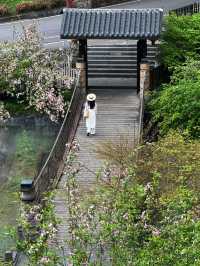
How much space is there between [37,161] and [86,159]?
3.29 metres

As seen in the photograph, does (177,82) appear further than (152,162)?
Yes

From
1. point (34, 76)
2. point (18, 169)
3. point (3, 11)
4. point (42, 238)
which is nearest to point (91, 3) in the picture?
point (3, 11)

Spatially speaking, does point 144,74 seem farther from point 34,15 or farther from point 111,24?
point 34,15

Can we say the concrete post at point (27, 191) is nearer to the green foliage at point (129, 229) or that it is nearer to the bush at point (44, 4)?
the green foliage at point (129, 229)

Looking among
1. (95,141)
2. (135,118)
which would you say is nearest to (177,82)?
(135,118)

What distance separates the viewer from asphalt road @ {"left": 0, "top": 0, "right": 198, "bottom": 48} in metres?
37.6

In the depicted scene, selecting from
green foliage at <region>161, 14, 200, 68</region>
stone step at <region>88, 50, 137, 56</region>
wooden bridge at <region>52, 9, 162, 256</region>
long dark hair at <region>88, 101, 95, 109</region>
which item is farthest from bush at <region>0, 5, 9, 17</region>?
long dark hair at <region>88, 101, 95, 109</region>

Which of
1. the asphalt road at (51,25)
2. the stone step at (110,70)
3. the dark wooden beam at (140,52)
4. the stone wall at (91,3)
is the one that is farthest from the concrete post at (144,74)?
the stone wall at (91,3)

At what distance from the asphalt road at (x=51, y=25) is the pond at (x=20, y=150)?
5.94 metres

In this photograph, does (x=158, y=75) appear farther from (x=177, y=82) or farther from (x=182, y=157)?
(x=182, y=157)

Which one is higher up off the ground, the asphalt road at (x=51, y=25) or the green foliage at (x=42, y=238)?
the asphalt road at (x=51, y=25)

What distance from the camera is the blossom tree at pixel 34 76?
28.9m

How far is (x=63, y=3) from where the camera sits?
44.2 meters

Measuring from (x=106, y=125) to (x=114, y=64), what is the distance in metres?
4.95
